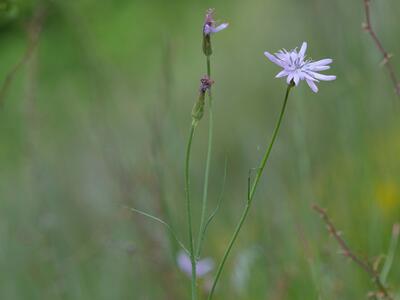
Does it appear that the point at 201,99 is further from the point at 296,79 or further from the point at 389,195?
the point at 389,195

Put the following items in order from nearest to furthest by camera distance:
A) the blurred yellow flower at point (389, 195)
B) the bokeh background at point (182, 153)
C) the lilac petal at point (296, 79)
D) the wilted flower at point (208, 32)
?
the lilac petal at point (296, 79) → the wilted flower at point (208, 32) → the bokeh background at point (182, 153) → the blurred yellow flower at point (389, 195)

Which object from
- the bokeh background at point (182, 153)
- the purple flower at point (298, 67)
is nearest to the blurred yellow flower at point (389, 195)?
the bokeh background at point (182, 153)

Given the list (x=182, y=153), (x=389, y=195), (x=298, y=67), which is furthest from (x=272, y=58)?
(x=182, y=153)

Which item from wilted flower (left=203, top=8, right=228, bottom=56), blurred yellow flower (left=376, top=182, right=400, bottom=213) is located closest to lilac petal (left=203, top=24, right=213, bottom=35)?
wilted flower (left=203, top=8, right=228, bottom=56)

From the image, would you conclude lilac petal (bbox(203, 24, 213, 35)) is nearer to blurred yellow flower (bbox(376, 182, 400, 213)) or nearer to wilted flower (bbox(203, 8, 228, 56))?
wilted flower (bbox(203, 8, 228, 56))

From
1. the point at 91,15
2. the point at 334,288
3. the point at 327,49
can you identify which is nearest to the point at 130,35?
the point at 91,15

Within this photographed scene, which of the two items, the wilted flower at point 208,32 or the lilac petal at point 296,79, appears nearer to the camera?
the lilac petal at point 296,79

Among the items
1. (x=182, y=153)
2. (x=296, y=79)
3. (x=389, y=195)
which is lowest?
(x=296, y=79)

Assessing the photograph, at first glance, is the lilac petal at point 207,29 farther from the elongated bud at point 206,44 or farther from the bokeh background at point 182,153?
the bokeh background at point 182,153
